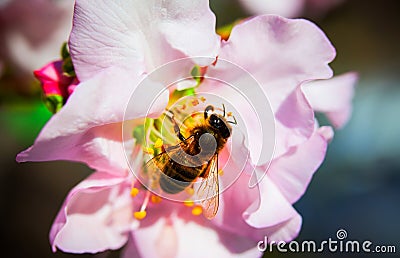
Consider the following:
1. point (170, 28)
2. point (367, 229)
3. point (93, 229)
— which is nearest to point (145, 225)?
point (93, 229)

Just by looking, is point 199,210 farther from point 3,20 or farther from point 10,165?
point 10,165

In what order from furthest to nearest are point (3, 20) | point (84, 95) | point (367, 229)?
point (367, 229), point (3, 20), point (84, 95)

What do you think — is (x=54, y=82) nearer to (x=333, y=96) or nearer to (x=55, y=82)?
(x=55, y=82)

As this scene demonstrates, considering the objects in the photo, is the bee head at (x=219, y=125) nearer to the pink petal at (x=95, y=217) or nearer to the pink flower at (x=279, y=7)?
the pink petal at (x=95, y=217)

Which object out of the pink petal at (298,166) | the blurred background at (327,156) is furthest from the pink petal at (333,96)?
the blurred background at (327,156)

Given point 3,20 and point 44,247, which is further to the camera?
point 44,247

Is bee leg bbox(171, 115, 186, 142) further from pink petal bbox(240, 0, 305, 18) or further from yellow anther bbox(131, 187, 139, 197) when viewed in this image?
pink petal bbox(240, 0, 305, 18)

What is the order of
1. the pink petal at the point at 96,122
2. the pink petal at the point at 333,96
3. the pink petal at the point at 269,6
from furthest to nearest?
the pink petal at the point at 269,6, the pink petal at the point at 333,96, the pink petal at the point at 96,122

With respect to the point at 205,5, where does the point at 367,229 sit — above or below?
below
